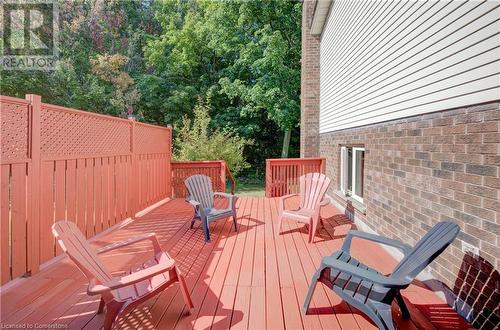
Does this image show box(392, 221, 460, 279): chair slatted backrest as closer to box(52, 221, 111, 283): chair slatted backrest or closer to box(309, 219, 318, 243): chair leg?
box(309, 219, 318, 243): chair leg

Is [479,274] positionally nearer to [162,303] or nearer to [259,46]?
[162,303]

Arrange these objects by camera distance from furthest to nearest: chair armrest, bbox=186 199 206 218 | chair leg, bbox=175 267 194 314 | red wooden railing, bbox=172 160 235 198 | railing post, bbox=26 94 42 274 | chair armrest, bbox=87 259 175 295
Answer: red wooden railing, bbox=172 160 235 198
chair armrest, bbox=186 199 206 218
railing post, bbox=26 94 42 274
chair leg, bbox=175 267 194 314
chair armrest, bbox=87 259 175 295

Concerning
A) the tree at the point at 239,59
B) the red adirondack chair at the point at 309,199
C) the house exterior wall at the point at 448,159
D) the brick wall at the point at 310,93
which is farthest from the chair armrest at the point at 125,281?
the tree at the point at 239,59

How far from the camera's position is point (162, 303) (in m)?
2.60

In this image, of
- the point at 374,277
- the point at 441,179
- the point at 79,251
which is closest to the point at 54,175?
the point at 79,251

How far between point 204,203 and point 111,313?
2.97 m

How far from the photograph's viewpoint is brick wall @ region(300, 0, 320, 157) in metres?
9.11

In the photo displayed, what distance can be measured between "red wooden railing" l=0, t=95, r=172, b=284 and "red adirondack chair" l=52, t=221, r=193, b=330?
996 mm

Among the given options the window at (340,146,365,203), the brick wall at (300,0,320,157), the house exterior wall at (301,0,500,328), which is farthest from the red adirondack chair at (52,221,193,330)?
the brick wall at (300,0,320,157)

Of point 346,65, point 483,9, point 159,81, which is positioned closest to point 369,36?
point 346,65

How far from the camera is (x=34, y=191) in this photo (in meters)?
3.08

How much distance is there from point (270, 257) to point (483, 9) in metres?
3.05

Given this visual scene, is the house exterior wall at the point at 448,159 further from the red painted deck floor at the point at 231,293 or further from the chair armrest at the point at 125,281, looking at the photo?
the chair armrest at the point at 125,281

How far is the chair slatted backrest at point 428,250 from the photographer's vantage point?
2.02 m
